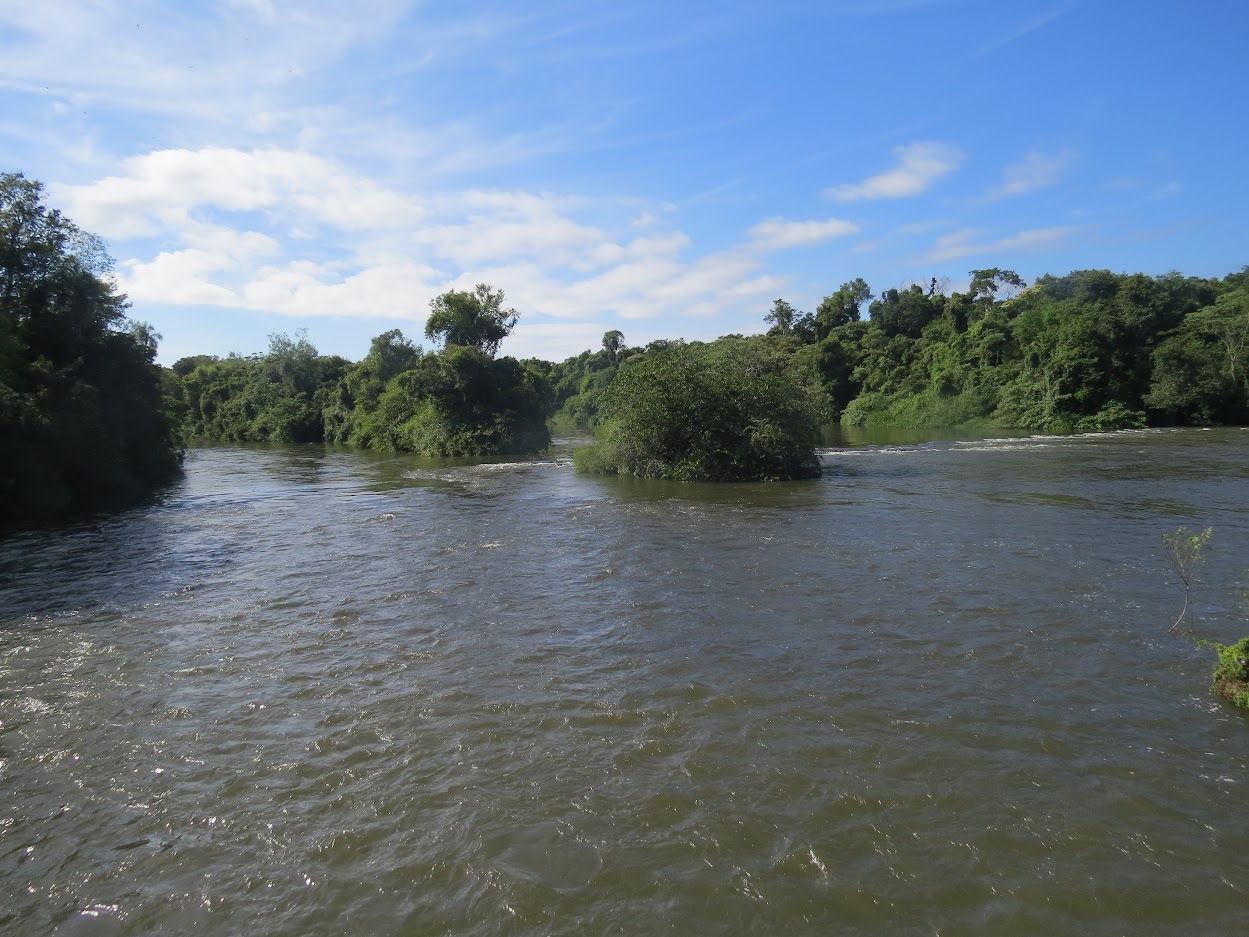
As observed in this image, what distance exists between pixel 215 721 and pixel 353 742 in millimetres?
1586

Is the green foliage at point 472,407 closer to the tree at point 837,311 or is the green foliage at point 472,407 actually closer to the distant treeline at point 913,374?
the distant treeline at point 913,374

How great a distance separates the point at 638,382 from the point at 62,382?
17.7 metres

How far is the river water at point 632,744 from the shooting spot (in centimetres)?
451

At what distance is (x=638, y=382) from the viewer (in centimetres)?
2567

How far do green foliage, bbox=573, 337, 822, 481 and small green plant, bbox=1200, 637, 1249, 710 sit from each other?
16693 mm

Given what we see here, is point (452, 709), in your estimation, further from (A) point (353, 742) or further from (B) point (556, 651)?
(B) point (556, 651)

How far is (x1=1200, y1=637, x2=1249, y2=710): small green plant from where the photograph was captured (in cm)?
669

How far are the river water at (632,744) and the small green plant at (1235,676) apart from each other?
0.19 m

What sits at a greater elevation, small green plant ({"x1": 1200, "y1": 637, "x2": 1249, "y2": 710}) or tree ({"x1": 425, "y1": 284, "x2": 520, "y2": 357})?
tree ({"x1": 425, "y1": 284, "x2": 520, "y2": 357})

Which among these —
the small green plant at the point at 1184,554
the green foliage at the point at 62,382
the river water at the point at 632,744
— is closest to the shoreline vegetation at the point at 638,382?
the green foliage at the point at 62,382

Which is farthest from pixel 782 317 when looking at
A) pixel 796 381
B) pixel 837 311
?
pixel 796 381

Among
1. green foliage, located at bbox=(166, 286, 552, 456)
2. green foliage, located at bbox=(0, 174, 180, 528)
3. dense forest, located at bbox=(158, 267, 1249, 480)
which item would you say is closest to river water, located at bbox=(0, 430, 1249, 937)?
green foliage, located at bbox=(0, 174, 180, 528)

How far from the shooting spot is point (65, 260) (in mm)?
24266

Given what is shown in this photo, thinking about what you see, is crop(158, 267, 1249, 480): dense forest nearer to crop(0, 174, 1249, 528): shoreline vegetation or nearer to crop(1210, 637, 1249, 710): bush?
crop(0, 174, 1249, 528): shoreline vegetation
